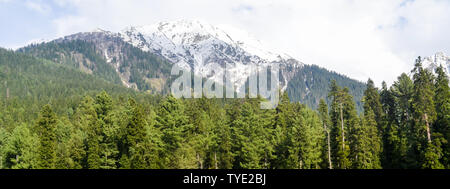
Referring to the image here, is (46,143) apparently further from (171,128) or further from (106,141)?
(171,128)

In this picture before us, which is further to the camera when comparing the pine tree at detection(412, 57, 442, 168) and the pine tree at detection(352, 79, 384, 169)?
the pine tree at detection(352, 79, 384, 169)

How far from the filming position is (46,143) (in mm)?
56469

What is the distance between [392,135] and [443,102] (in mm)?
11273

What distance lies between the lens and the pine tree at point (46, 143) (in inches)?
2172

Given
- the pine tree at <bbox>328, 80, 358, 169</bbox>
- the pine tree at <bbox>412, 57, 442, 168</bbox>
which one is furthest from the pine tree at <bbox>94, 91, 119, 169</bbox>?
the pine tree at <bbox>412, 57, 442, 168</bbox>

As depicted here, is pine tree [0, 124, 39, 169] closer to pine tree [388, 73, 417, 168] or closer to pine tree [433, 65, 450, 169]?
pine tree [388, 73, 417, 168]

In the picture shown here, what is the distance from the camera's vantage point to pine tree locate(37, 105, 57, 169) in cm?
5516

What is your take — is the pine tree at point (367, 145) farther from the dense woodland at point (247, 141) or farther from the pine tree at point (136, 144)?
the pine tree at point (136, 144)

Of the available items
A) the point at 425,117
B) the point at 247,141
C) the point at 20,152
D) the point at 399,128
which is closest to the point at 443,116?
the point at 425,117

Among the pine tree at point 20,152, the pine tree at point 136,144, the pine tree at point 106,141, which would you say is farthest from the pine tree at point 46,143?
the pine tree at point 136,144

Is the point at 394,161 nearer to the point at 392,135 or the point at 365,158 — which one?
the point at 392,135

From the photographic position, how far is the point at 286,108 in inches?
2721
